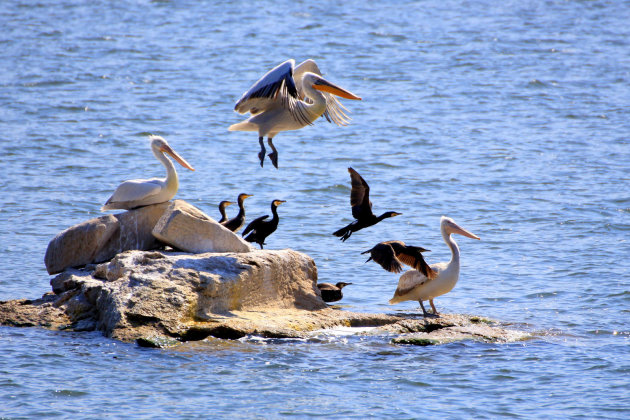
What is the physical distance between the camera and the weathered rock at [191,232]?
27.3ft

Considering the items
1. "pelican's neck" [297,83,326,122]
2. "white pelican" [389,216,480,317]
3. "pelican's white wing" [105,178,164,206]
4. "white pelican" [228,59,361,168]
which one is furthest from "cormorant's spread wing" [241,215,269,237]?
"white pelican" [389,216,480,317]

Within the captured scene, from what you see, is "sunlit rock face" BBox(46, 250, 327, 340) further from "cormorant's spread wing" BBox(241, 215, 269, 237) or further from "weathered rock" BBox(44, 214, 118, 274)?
"cormorant's spread wing" BBox(241, 215, 269, 237)

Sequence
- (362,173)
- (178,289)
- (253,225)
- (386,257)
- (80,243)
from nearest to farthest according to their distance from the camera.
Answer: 1. (178,289)
2. (386,257)
3. (80,243)
4. (253,225)
5. (362,173)

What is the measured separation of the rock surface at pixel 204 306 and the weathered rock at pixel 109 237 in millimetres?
193

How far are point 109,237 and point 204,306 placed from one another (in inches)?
52.6

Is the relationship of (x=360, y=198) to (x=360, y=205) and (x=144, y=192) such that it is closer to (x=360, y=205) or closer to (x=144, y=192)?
(x=360, y=205)

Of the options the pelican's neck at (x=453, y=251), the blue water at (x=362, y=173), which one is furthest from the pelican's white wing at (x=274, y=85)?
the blue water at (x=362, y=173)

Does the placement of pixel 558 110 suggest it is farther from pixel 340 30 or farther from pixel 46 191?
pixel 46 191

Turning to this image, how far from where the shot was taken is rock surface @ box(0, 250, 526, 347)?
773cm

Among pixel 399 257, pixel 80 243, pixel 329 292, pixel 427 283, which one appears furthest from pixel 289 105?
pixel 80 243

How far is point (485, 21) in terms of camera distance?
28.7m

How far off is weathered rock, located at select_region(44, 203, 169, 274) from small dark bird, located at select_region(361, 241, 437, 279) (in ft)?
6.81

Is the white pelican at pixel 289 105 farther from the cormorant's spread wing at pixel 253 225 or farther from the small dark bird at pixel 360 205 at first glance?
the small dark bird at pixel 360 205

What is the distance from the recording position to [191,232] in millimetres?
8398
